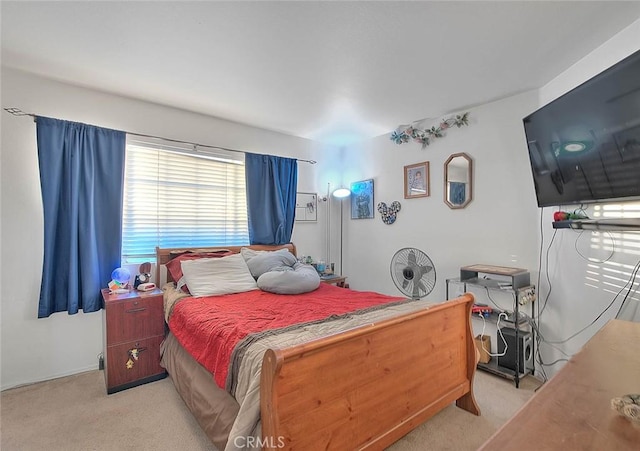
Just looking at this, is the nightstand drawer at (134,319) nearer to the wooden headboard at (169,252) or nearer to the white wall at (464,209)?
the wooden headboard at (169,252)

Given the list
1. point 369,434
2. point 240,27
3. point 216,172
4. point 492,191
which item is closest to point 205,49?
point 240,27

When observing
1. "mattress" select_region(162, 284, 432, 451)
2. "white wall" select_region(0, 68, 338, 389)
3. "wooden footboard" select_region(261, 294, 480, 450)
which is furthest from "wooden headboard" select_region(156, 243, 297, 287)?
"wooden footboard" select_region(261, 294, 480, 450)

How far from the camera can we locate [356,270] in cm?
418

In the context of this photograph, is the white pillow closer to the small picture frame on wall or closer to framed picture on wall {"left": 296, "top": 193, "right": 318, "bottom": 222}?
framed picture on wall {"left": 296, "top": 193, "right": 318, "bottom": 222}

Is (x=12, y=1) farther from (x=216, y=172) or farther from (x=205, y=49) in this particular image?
(x=216, y=172)

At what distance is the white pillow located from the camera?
2537 mm

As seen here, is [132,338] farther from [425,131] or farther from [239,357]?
[425,131]

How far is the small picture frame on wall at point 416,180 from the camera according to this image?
3.36 meters

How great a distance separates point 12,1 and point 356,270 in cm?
384

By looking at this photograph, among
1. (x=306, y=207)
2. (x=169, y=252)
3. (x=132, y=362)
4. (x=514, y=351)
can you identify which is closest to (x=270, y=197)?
(x=306, y=207)

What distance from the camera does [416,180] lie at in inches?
136

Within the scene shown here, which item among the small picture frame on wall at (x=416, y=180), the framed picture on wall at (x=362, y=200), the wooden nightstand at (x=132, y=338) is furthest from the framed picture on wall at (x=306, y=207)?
the wooden nightstand at (x=132, y=338)

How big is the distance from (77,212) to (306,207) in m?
2.44

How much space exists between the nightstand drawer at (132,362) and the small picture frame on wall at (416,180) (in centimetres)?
294
